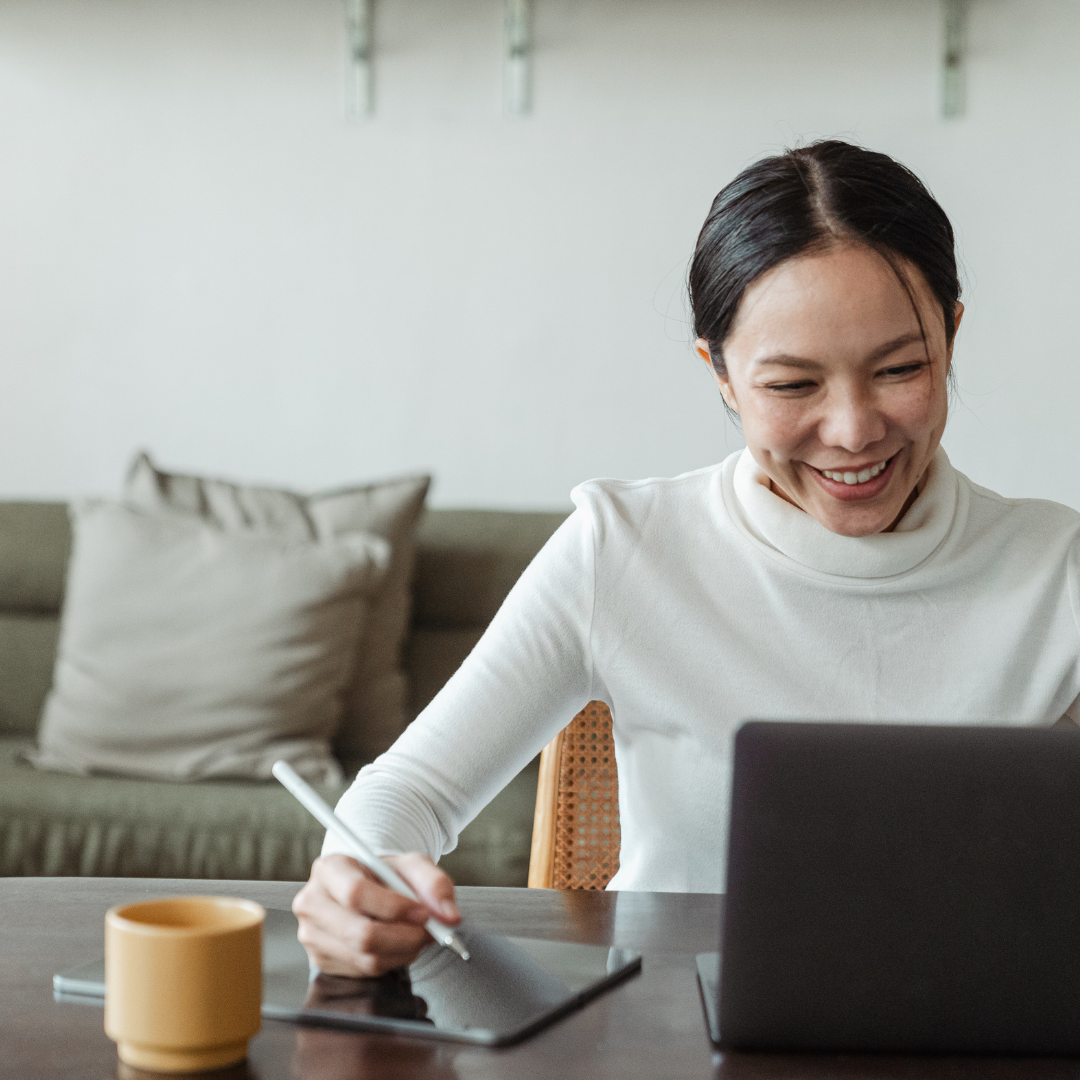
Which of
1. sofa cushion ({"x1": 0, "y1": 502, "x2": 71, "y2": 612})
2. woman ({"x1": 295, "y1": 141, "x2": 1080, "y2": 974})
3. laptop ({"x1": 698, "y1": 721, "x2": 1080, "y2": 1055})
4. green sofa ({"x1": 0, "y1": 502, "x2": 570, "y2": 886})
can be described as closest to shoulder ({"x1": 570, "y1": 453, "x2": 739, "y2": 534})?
woman ({"x1": 295, "y1": 141, "x2": 1080, "y2": 974})

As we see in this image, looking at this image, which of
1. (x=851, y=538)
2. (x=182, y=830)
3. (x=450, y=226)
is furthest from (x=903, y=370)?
(x=450, y=226)

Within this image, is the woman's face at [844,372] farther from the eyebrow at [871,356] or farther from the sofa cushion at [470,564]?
the sofa cushion at [470,564]

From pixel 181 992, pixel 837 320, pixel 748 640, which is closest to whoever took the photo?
pixel 181 992

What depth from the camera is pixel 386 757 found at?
96 centimetres

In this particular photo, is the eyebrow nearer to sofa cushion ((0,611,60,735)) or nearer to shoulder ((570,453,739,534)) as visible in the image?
shoulder ((570,453,739,534))

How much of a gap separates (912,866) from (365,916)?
0.99 ft

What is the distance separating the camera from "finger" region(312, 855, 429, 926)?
0.70 metres

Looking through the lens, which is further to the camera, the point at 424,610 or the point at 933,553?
the point at 424,610

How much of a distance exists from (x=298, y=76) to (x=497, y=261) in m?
0.55

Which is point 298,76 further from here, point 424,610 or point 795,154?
point 795,154

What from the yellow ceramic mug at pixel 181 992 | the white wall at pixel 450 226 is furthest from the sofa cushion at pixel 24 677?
the yellow ceramic mug at pixel 181 992

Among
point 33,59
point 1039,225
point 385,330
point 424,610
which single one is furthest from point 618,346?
point 33,59

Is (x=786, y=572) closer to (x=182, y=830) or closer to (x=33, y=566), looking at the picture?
(x=182, y=830)

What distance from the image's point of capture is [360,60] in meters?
2.52
